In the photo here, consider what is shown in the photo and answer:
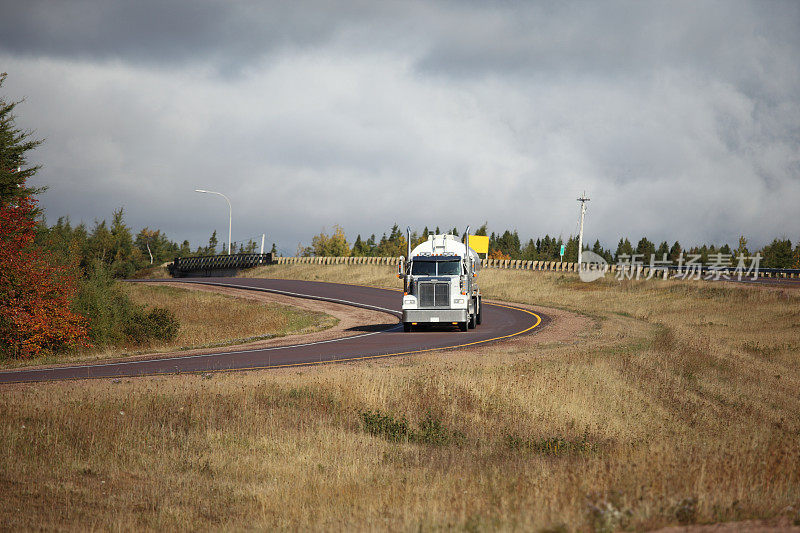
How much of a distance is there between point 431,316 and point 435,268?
6.84 ft

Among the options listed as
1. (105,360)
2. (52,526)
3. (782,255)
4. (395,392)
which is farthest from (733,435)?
(782,255)

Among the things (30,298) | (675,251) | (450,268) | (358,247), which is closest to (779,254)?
(675,251)

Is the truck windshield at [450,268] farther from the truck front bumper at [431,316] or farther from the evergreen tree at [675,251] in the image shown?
the evergreen tree at [675,251]

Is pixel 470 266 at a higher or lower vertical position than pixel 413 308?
higher

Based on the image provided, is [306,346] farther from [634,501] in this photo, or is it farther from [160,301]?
[160,301]

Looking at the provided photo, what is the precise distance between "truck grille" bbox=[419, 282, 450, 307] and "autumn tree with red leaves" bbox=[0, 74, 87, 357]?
16904 millimetres

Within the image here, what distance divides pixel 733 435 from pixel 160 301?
42.9 meters

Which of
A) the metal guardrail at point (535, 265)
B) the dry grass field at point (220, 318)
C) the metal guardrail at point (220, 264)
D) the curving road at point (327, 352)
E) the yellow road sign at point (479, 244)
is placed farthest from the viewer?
the metal guardrail at point (220, 264)

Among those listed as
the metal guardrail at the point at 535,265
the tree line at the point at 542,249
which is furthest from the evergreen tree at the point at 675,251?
the metal guardrail at the point at 535,265

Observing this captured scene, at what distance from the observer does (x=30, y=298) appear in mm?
30438

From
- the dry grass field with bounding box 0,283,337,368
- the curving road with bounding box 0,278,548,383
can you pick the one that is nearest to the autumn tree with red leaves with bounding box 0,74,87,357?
the dry grass field with bounding box 0,283,337,368

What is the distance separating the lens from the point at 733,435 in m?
15.6

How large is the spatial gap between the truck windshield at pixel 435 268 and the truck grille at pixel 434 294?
1.70ft

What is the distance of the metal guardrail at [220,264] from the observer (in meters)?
76.8
